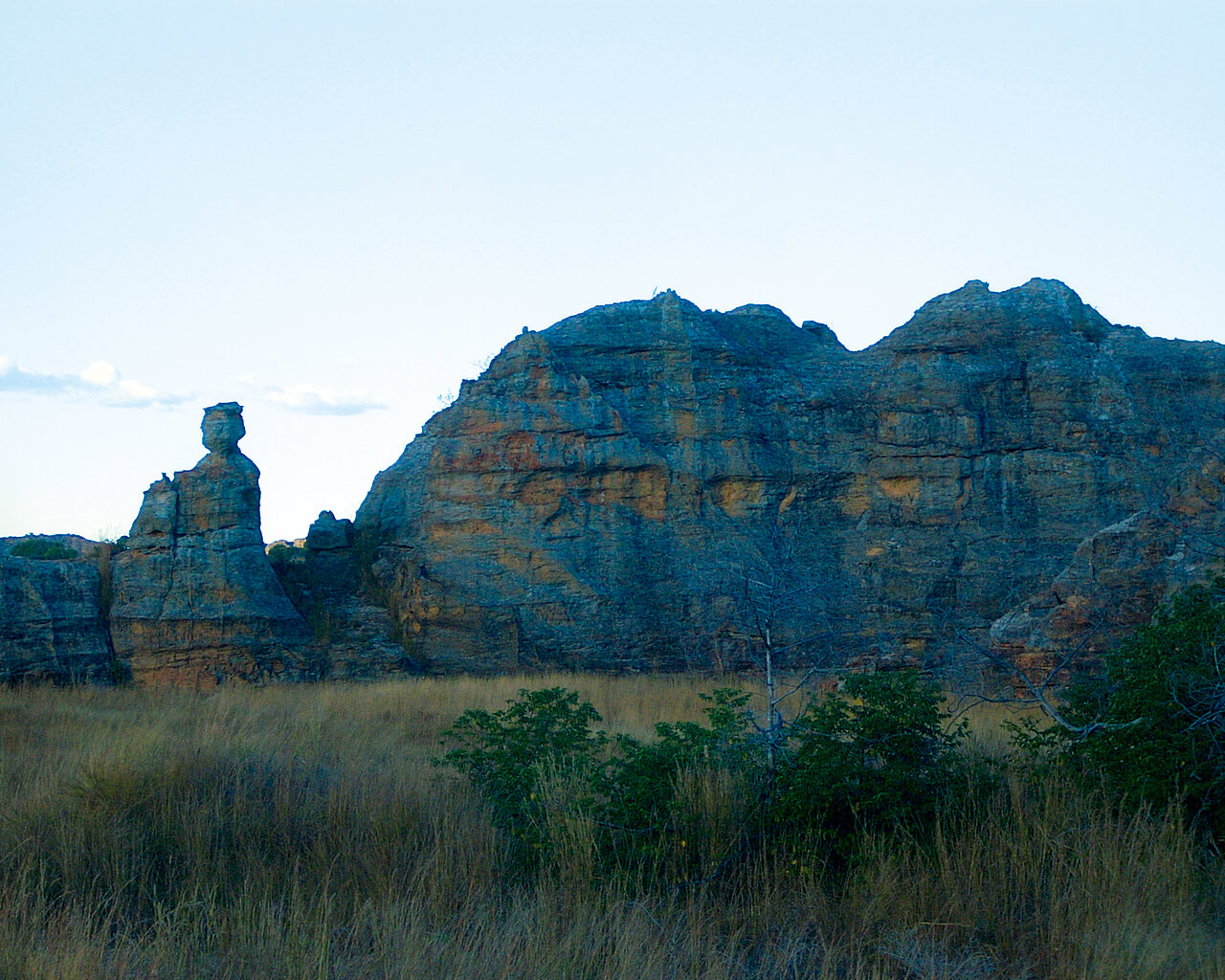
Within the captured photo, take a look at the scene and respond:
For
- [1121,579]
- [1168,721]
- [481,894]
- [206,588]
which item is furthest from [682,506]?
[481,894]

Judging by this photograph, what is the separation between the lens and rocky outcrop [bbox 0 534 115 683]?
65.8ft

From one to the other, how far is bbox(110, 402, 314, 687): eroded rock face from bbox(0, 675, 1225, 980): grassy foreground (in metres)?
12.6

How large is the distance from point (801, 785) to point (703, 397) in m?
18.2

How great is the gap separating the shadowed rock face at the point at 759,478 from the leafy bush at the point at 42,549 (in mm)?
6683

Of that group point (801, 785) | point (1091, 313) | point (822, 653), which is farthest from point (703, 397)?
point (801, 785)

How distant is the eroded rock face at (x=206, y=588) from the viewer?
21.5 m

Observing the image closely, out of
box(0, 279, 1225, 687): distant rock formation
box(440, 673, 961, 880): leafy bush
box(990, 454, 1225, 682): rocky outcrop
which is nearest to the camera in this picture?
box(440, 673, 961, 880): leafy bush

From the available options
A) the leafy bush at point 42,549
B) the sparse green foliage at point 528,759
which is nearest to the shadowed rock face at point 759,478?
the leafy bush at point 42,549

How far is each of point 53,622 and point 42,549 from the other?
4.34 metres

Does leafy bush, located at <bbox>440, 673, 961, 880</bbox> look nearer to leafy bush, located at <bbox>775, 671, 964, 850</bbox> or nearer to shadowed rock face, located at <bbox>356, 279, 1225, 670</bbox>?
leafy bush, located at <bbox>775, 671, 964, 850</bbox>

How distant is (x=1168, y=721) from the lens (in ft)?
24.5

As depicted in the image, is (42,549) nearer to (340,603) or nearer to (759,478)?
(340,603)

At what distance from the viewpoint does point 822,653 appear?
22.4 m

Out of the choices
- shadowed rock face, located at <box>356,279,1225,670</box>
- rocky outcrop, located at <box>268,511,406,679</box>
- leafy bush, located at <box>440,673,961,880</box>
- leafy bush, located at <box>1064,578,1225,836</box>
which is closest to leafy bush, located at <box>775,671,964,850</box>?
leafy bush, located at <box>440,673,961,880</box>
